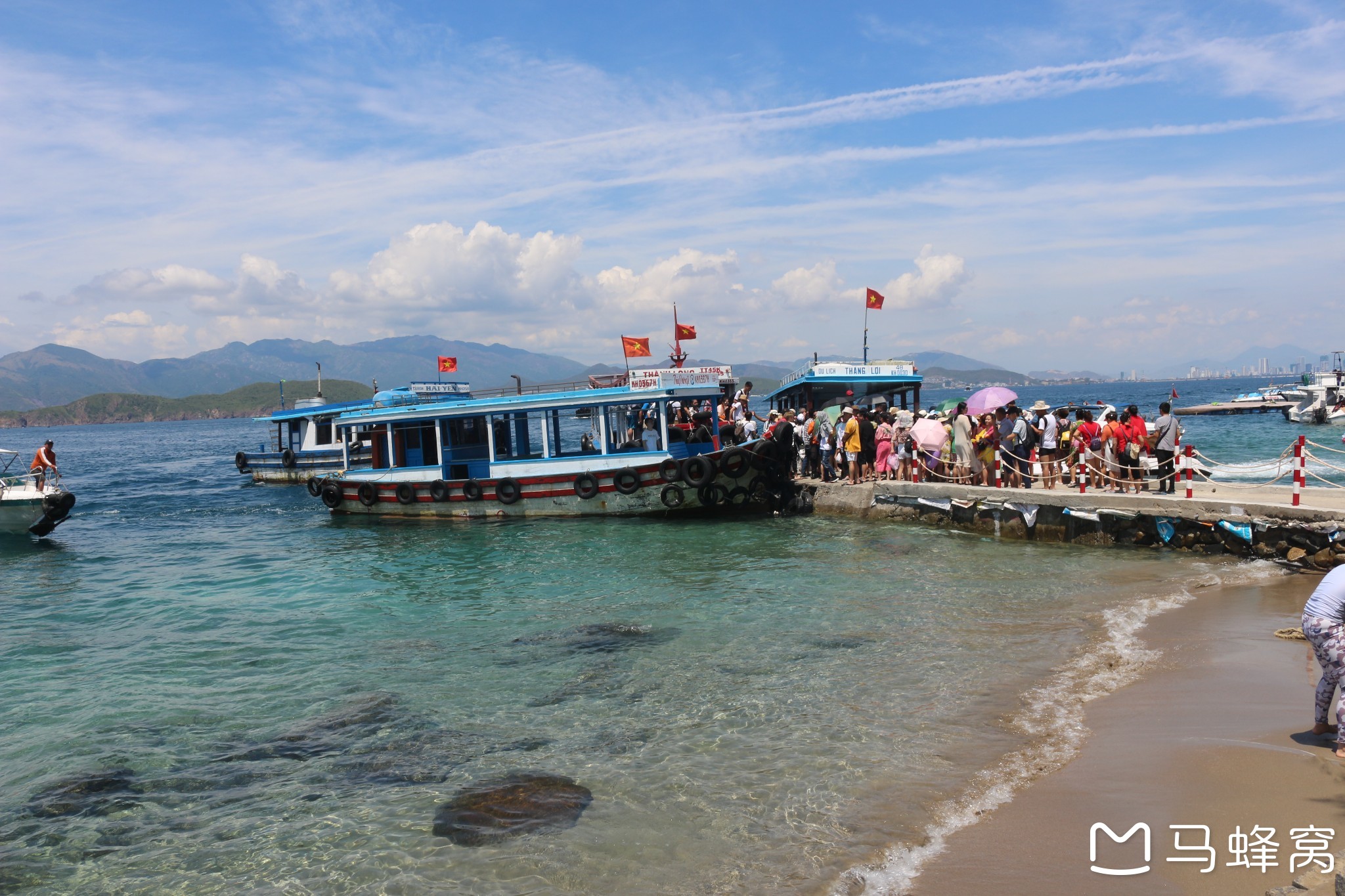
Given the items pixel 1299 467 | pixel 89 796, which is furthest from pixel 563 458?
pixel 1299 467

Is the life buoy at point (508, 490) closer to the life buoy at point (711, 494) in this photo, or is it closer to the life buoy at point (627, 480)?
the life buoy at point (627, 480)

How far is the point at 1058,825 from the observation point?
18.8 feet

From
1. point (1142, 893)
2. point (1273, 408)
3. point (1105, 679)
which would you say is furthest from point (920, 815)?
point (1273, 408)

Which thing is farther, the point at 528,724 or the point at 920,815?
the point at 528,724

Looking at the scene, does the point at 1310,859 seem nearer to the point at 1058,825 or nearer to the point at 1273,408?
the point at 1058,825

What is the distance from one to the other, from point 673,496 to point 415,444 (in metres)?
8.16

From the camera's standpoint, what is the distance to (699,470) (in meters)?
20.3

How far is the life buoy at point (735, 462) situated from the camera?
66.6 feet

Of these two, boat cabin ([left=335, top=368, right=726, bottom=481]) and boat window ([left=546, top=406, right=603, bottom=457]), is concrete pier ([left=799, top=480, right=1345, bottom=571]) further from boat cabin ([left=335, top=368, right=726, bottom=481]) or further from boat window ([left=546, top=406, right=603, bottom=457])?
boat window ([left=546, top=406, right=603, bottom=457])

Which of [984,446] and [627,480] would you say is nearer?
[984,446]

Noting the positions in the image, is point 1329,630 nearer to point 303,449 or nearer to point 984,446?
point 984,446

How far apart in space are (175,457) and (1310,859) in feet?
256

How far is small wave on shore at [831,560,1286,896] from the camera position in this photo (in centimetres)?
545

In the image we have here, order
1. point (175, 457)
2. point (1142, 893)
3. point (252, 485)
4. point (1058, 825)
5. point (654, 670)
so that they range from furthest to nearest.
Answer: point (175, 457)
point (252, 485)
point (654, 670)
point (1058, 825)
point (1142, 893)
